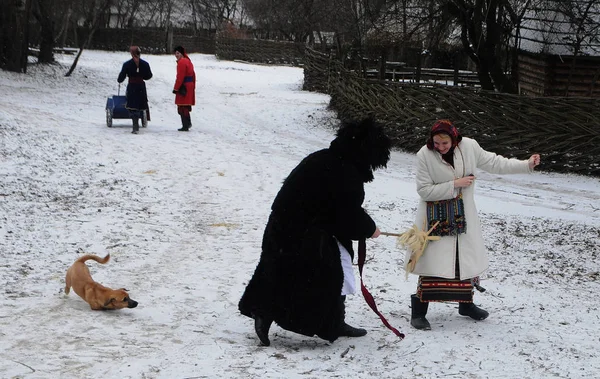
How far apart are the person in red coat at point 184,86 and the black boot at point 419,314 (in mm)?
11377

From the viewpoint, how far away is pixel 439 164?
641 cm

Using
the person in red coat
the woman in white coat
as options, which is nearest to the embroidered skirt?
the woman in white coat

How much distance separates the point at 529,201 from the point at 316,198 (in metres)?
7.86

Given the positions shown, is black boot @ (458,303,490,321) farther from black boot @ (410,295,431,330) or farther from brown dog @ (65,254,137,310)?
brown dog @ (65,254,137,310)

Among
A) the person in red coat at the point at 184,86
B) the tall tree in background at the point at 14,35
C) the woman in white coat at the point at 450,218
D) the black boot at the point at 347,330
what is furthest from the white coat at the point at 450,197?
the tall tree in background at the point at 14,35

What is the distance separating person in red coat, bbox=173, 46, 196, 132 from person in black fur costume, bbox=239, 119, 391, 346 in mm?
11668

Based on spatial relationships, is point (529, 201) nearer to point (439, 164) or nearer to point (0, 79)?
point (439, 164)

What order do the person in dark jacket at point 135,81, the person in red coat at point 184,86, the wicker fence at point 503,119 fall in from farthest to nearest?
the person in red coat at point 184,86 < the person in dark jacket at point 135,81 < the wicker fence at point 503,119

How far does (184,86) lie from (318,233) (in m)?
11.9

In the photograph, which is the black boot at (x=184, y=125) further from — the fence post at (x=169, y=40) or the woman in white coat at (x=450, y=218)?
the fence post at (x=169, y=40)

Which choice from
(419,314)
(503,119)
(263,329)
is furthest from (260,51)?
(263,329)

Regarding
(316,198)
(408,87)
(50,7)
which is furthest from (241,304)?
(50,7)

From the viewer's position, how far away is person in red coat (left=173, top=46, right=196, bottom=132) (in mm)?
17156

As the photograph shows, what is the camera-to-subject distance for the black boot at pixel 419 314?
654cm
